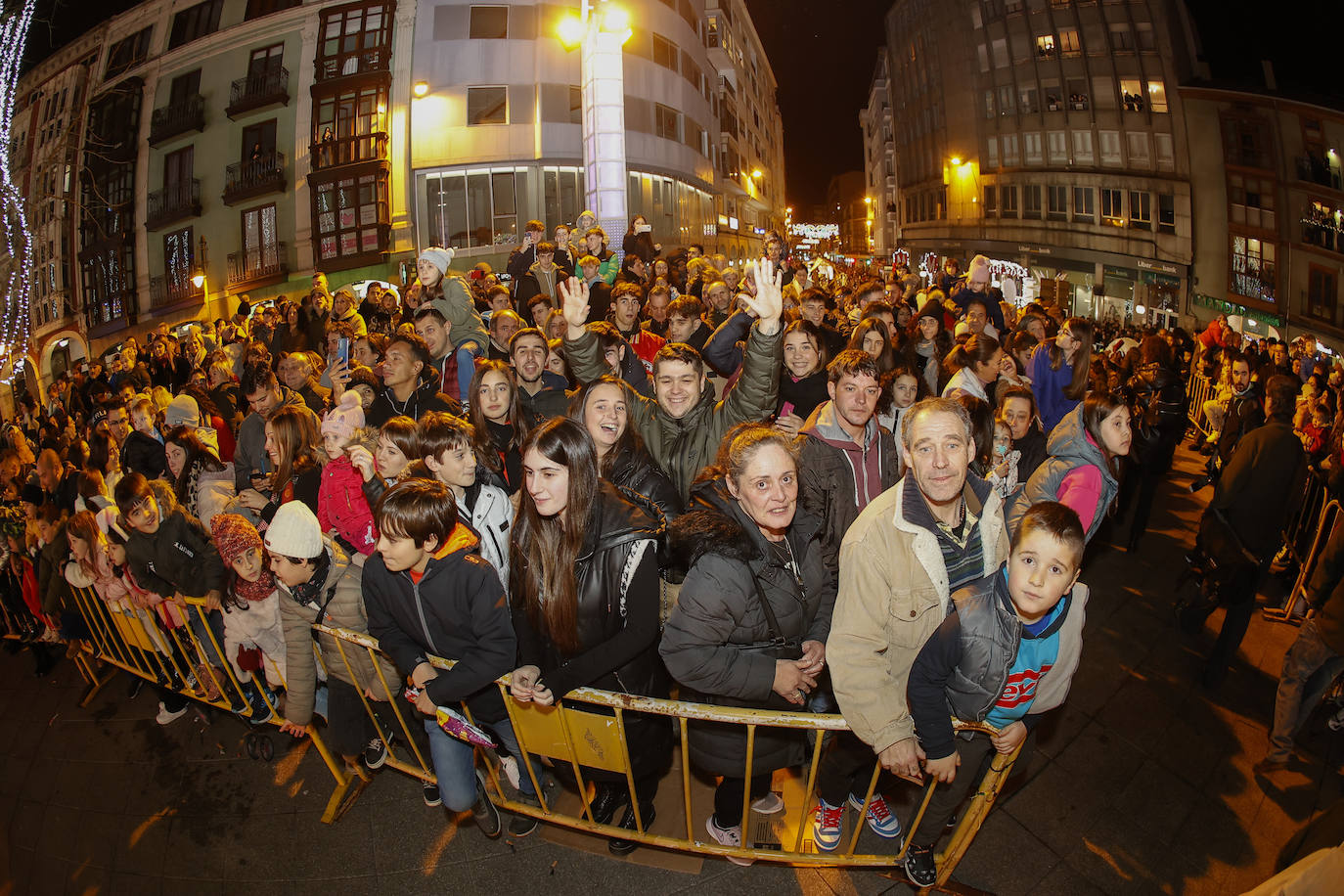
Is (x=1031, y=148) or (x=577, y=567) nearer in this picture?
(x=577, y=567)

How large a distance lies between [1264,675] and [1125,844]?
98.1 inches

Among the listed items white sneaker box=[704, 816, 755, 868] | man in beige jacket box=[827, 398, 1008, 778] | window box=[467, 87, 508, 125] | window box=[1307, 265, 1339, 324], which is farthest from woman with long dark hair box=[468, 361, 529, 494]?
window box=[1307, 265, 1339, 324]

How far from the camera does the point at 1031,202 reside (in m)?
40.7

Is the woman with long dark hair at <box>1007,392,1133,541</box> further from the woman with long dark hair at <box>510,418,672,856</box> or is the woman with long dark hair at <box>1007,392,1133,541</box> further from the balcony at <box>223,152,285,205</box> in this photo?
the balcony at <box>223,152,285,205</box>

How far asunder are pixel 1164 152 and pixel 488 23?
32.4m

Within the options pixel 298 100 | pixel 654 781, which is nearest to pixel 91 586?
pixel 654 781

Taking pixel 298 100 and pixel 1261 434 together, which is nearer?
pixel 1261 434

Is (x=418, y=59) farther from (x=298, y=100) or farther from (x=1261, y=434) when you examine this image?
(x=1261, y=434)

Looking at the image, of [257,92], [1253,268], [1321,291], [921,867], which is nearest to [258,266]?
[257,92]

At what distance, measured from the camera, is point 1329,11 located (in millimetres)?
22281

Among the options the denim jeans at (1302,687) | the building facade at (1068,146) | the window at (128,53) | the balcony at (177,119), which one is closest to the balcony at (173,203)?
the balcony at (177,119)

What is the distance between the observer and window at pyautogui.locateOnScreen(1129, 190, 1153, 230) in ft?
107

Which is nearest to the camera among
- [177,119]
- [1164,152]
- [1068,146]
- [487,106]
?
[177,119]

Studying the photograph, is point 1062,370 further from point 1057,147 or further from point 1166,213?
point 1057,147
